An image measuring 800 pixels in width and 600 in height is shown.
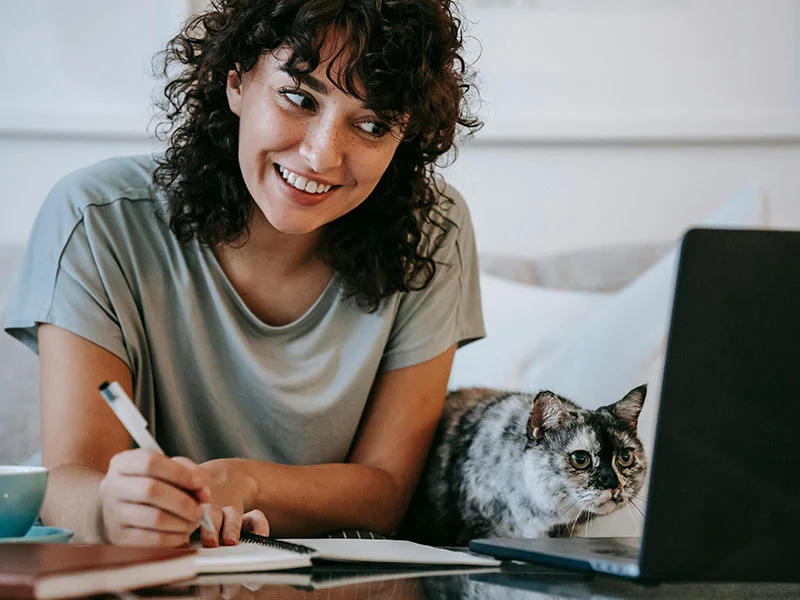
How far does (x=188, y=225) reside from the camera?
4.61 feet

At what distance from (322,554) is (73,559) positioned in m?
0.25

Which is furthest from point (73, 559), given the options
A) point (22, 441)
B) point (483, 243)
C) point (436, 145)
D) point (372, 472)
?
point (483, 243)

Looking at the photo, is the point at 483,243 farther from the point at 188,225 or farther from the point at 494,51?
the point at 188,225

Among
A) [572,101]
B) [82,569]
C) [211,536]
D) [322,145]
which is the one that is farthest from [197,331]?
Answer: [572,101]

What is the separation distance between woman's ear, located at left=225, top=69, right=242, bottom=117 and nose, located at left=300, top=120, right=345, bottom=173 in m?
0.18

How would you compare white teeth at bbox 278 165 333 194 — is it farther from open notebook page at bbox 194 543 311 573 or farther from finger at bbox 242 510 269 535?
open notebook page at bbox 194 543 311 573

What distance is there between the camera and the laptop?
683mm

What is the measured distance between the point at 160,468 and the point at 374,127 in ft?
2.02

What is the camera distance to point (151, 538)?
84cm

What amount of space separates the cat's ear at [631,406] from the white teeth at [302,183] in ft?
1.60

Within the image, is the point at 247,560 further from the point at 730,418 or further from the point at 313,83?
the point at 313,83

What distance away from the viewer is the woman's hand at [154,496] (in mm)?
821

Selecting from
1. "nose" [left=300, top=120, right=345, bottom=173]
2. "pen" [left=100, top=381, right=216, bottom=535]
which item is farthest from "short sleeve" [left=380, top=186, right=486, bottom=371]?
"pen" [left=100, top=381, right=216, bottom=535]

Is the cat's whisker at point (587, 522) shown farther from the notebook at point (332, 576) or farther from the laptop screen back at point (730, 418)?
the laptop screen back at point (730, 418)
